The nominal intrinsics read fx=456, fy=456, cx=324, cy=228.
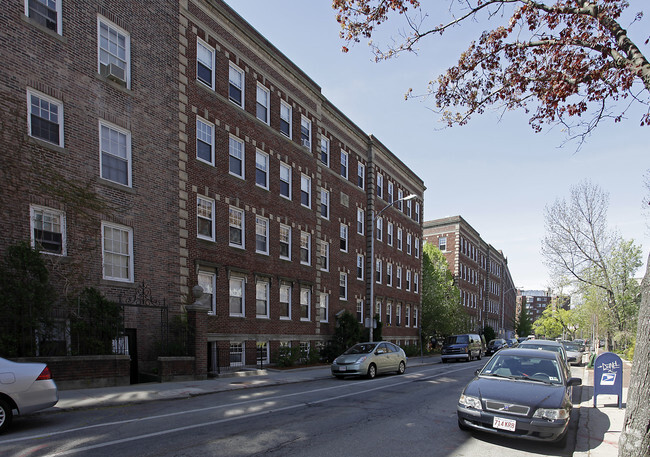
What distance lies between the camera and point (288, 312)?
23719 millimetres

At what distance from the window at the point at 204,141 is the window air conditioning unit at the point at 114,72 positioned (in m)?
3.65

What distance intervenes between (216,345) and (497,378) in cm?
1293

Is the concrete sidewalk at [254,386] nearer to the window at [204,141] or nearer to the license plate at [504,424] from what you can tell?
the license plate at [504,424]

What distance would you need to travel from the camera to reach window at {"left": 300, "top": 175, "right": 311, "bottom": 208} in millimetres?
25658

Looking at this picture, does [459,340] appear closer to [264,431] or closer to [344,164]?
[344,164]

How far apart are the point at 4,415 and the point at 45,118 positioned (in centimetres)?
930

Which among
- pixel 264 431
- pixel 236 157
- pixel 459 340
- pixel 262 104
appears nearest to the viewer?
pixel 264 431

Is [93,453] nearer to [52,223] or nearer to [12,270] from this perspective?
[12,270]

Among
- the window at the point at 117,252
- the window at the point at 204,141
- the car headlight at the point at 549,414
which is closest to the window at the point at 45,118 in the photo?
the window at the point at 117,252

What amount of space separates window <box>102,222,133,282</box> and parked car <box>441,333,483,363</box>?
71.7ft

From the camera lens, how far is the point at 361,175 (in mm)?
33250

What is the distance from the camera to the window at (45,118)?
43.3 feet

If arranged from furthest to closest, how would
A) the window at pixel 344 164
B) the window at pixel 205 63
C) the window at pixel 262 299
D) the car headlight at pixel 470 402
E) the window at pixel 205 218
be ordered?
1. the window at pixel 344 164
2. the window at pixel 262 299
3. the window at pixel 205 63
4. the window at pixel 205 218
5. the car headlight at pixel 470 402

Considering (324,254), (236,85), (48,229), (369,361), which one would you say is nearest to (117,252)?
(48,229)
